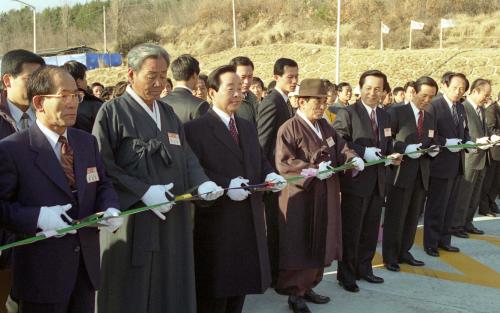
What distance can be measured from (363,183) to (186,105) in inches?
71.6

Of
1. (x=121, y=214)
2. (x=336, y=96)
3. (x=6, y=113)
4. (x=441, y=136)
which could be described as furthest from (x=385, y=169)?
(x=336, y=96)

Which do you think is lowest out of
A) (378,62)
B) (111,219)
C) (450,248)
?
(450,248)

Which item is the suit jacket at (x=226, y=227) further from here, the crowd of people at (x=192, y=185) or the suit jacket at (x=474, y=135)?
the suit jacket at (x=474, y=135)

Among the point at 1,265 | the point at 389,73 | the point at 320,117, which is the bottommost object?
the point at 1,265

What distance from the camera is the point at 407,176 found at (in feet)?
18.8

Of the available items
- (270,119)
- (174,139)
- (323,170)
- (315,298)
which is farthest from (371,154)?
(174,139)

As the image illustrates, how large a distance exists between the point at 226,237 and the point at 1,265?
1473 millimetres

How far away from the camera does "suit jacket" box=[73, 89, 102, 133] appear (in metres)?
4.25

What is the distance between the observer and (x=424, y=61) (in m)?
25.7

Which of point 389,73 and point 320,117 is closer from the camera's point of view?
point 320,117

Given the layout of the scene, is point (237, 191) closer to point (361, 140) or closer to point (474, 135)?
point (361, 140)

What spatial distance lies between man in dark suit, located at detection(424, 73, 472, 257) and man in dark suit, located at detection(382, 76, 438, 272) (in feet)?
1.70

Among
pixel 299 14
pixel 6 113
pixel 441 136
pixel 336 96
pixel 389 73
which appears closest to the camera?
pixel 6 113

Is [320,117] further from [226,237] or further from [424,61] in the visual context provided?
[424,61]
